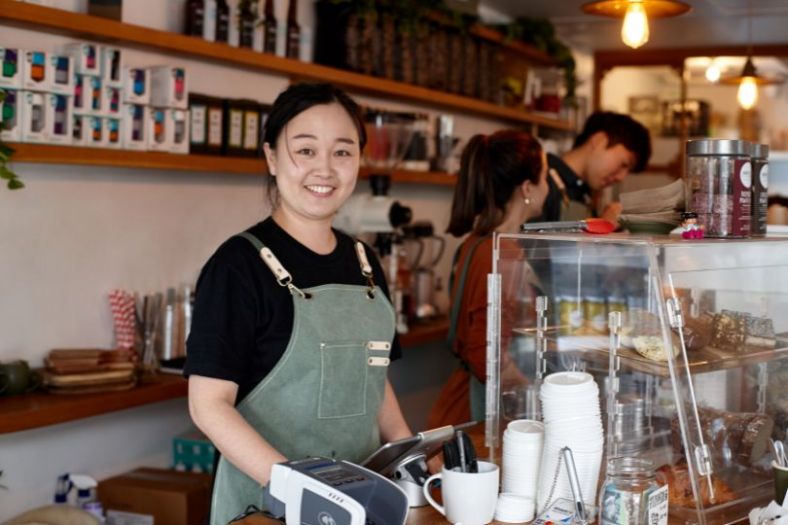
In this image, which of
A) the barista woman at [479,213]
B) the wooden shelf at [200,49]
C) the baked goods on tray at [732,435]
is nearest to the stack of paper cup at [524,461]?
the baked goods on tray at [732,435]

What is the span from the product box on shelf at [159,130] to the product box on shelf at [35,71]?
1.46 feet

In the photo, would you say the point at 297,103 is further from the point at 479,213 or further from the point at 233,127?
the point at 233,127

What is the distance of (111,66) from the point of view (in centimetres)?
353

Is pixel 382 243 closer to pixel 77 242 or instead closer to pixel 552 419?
pixel 77 242

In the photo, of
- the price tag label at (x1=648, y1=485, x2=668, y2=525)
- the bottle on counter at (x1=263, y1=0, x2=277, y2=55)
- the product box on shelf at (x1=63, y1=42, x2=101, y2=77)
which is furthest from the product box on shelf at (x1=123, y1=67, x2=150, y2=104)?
the price tag label at (x1=648, y1=485, x2=668, y2=525)

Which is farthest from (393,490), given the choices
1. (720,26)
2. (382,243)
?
(720,26)

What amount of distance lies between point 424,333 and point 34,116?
2241mm

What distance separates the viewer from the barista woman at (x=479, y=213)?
10.8 feet

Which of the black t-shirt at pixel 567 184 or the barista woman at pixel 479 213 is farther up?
the black t-shirt at pixel 567 184

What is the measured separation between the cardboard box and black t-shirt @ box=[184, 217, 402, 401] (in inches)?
53.5

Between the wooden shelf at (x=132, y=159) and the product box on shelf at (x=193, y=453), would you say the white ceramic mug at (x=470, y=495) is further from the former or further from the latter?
the product box on shelf at (x=193, y=453)

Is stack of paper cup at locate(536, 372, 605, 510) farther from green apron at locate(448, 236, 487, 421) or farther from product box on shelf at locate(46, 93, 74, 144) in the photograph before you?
product box on shelf at locate(46, 93, 74, 144)

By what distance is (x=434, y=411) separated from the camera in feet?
11.5

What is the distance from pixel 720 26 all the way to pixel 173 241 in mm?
4519
